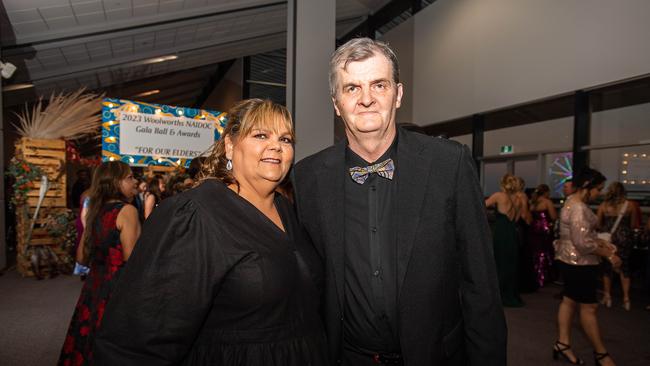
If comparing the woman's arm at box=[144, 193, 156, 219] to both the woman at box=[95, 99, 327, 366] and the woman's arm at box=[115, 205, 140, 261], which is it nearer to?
the woman's arm at box=[115, 205, 140, 261]

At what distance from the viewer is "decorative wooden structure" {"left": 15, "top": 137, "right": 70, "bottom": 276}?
6.15 m

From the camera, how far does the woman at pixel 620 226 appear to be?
5.16m

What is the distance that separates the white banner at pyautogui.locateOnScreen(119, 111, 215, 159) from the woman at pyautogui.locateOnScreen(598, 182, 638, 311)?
5.26m

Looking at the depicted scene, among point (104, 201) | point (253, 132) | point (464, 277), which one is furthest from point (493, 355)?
point (104, 201)

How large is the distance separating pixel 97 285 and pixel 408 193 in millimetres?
2148

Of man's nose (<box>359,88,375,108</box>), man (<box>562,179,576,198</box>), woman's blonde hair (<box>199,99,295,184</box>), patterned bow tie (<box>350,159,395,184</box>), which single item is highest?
man's nose (<box>359,88,375,108</box>)

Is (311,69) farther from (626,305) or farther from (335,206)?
(626,305)

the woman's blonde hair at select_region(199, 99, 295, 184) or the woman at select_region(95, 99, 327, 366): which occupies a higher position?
the woman's blonde hair at select_region(199, 99, 295, 184)

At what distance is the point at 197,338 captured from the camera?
1229mm

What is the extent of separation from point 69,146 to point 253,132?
6714 mm

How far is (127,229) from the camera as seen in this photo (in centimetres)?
252

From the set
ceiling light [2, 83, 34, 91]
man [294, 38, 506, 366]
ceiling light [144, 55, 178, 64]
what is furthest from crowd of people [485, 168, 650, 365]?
ceiling light [2, 83, 34, 91]

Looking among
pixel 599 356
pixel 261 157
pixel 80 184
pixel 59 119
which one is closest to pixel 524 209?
pixel 599 356

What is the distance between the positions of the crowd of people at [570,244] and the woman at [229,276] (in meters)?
2.80
